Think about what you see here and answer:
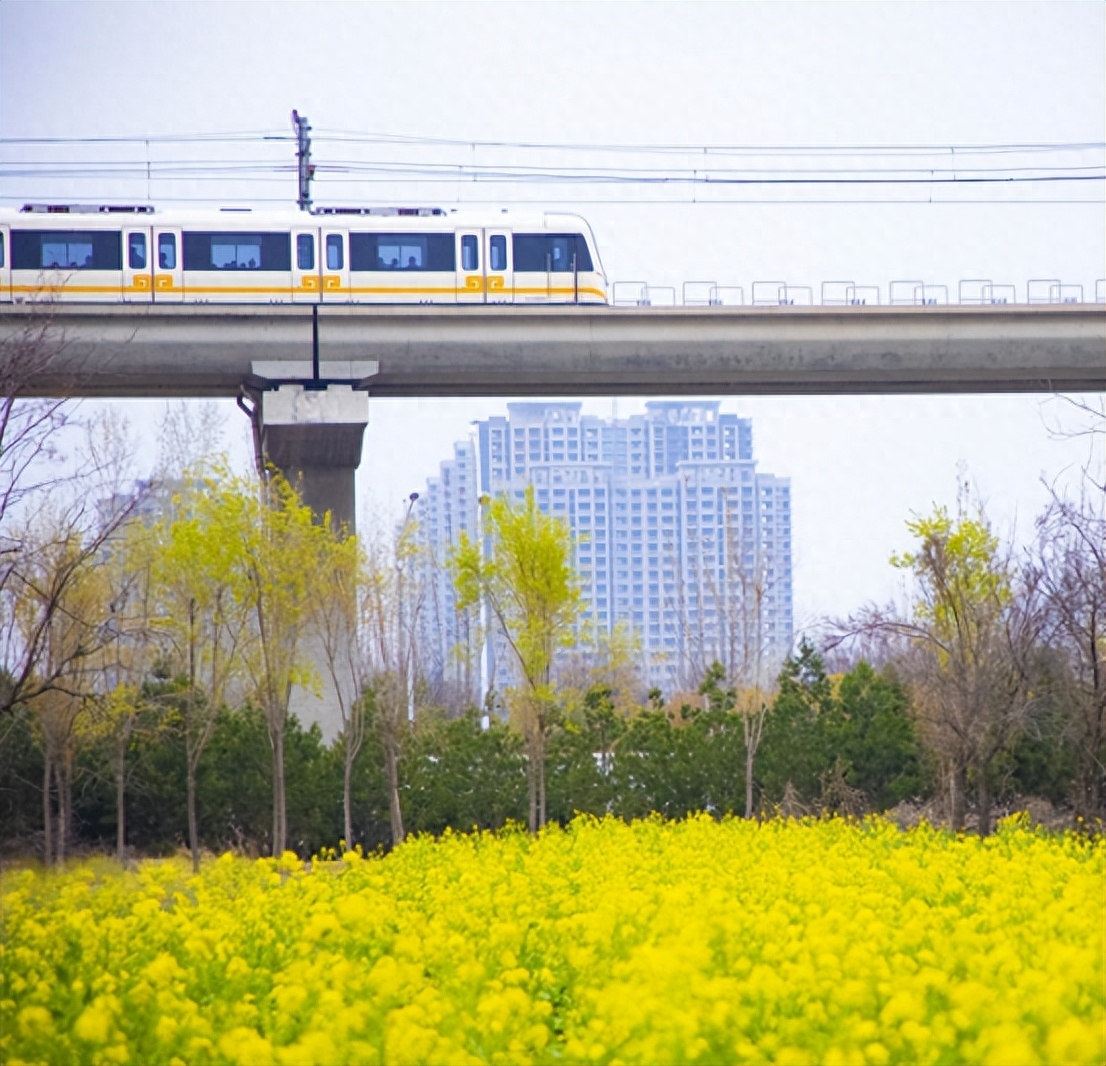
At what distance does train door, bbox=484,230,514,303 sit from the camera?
2789 centimetres

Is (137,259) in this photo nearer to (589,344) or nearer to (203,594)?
(589,344)

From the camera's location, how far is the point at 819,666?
73.6 ft

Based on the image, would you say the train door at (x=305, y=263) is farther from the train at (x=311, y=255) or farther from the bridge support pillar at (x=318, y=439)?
the bridge support pillar at (x=318, y=439)

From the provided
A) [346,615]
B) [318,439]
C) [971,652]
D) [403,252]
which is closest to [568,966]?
[971,652]

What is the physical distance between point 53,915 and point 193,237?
20182mm

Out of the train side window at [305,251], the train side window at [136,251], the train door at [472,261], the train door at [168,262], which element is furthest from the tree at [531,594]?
the train side window at [136,251]

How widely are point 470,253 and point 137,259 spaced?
595cm

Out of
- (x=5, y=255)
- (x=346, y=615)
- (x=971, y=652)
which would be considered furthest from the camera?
(x=5, y=255)

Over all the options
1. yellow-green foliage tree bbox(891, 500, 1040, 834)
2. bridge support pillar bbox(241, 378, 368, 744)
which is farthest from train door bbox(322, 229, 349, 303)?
yellow-green foliage tree bbox(891, 500, 1040, 834)

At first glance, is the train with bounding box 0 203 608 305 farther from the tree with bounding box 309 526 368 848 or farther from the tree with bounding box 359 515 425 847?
the tree with bounding box 309 526 368 848

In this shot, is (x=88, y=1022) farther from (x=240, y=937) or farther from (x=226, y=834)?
(x=226, y=834)

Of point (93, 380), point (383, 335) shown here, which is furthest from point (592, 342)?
point (93, 380)

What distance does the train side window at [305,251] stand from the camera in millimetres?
27578

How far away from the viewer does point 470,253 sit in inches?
1099
